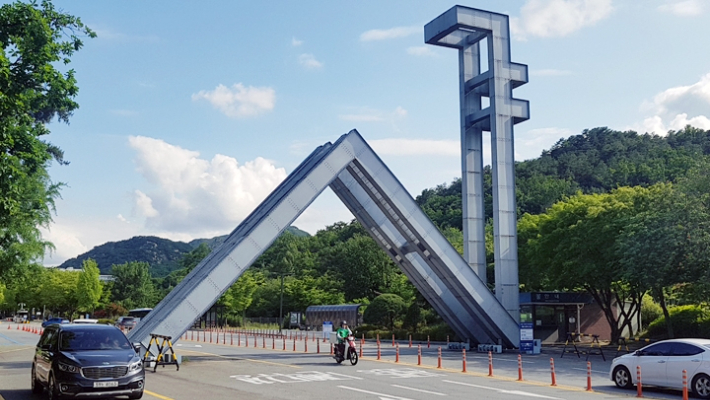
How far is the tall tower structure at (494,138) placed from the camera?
1447 inches

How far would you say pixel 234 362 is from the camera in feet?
92.0

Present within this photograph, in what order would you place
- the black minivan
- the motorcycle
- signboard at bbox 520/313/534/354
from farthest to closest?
signboard at bbox 520/313/534/354, the motorcycle, the black minivan

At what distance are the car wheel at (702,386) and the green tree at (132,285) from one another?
385 feet

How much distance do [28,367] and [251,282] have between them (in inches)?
2576

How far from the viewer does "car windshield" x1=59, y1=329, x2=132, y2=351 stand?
15367 mm

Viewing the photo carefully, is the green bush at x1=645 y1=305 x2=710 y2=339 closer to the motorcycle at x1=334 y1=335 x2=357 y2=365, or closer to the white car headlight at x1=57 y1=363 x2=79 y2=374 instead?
the motorcycle at x1=334 y1=335 x2=357 y2=365

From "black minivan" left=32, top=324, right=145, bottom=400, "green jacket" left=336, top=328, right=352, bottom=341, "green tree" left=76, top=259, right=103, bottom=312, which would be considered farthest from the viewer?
"green tree" left=76, top=259, right=103, bottom=312

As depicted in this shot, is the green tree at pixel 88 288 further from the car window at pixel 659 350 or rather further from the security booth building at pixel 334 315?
the car window at pixel 659 350

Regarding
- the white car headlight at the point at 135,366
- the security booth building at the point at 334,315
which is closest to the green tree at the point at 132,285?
the security booth building at the point at 334,315

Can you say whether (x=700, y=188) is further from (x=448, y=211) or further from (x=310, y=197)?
(x=448, y=211)

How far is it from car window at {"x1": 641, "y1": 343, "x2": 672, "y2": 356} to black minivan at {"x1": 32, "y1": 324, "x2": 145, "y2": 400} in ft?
44.3

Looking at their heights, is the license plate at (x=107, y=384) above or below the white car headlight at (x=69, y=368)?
below

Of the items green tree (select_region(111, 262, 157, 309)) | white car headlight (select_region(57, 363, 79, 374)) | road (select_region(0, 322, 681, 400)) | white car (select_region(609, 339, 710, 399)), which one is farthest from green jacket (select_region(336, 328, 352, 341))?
green tree (select_region(111, 262, 157, 309))

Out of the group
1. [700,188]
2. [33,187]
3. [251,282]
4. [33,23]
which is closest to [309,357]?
[33,187]
